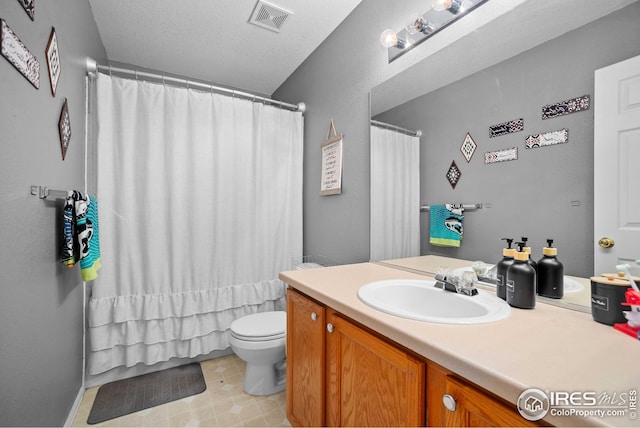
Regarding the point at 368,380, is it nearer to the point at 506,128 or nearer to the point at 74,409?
the point at 506,128

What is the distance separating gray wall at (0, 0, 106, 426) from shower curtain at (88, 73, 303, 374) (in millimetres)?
288

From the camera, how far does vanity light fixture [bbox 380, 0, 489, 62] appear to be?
3.93ft

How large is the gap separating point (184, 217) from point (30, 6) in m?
1.31

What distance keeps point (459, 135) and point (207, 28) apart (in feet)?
6.26

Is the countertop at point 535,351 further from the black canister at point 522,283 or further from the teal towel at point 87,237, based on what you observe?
the teal towel at point 87,237

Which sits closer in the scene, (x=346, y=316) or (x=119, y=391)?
(x=346, y=316)

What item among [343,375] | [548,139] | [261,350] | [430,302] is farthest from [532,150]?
[261,350]

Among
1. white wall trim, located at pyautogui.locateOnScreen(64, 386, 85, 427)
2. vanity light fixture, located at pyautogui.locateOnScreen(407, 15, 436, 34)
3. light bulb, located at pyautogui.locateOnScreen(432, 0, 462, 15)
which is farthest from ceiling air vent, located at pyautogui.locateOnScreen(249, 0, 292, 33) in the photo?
white wall trim, located at pyautogui.locateOnScreen(64, 386, 85, 427)

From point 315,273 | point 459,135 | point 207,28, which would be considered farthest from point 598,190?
point 207,28

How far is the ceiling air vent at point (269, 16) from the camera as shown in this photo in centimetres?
181

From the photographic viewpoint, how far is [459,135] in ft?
4.04

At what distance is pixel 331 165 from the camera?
211cm

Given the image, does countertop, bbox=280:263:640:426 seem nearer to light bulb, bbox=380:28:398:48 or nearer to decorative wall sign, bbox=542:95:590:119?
decorative wall sign, bbox=542:95:590:119

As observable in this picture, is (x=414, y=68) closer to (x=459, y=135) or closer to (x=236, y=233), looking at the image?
(x=459, y=135)
